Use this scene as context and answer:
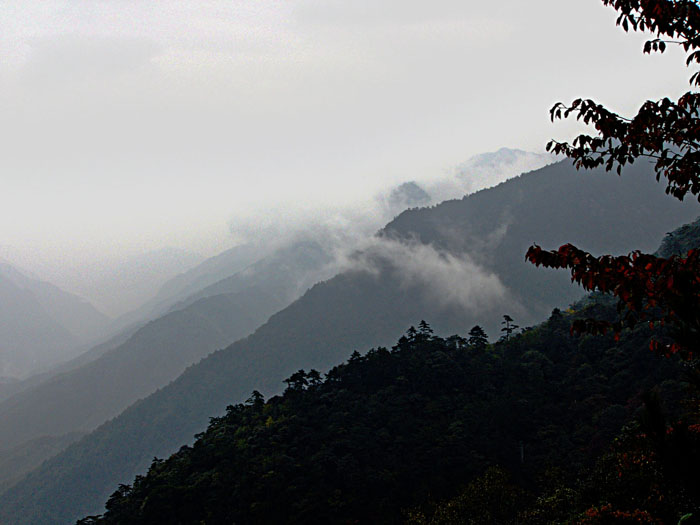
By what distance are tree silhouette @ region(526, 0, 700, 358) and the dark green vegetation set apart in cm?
2777

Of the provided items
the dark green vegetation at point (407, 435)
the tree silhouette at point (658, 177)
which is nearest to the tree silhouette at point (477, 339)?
the dark green vegetation at point (407, 435)

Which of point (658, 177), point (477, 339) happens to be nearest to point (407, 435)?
point (477, 339)

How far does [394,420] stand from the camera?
57.8m

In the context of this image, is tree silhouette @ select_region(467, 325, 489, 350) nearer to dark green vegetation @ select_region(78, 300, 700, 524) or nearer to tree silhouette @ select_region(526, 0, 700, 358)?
dark green vegetation @ select_region(78, 300, 700, 524)

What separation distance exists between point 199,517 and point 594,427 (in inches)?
1499

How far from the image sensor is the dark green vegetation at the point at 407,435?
45.2 metres

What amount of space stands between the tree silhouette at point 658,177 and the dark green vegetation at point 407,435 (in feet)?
91.1

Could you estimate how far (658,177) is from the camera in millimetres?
7051

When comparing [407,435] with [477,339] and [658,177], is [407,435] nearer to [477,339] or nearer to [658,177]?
[477,339]

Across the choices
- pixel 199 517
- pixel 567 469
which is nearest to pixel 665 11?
pixel 567 469

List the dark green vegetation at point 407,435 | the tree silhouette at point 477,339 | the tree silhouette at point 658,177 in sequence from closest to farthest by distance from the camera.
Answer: the tree silhouette at point 658,177
the dark green vegetation at point 407,435
the tree silhouette at point 477,339

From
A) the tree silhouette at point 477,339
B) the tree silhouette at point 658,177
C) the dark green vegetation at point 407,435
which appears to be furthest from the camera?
the tree silhouette at point 477,339

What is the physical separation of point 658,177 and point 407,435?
51.0 m

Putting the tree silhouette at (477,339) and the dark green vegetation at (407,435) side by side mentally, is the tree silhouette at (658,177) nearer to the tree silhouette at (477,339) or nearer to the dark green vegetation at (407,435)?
the dark green vegetation at (407,435)
